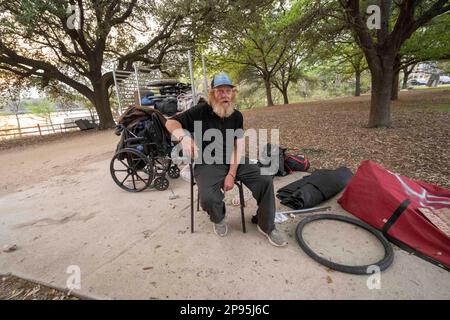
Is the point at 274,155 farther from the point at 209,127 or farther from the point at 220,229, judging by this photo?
the point at 220,229

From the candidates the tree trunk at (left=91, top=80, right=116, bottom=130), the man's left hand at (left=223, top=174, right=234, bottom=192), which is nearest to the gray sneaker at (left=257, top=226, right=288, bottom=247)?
the man's left hand at (left=223, top=174, right=234, bottom=192)

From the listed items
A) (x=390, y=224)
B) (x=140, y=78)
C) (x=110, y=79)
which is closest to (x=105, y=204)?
(x=390, y=224)

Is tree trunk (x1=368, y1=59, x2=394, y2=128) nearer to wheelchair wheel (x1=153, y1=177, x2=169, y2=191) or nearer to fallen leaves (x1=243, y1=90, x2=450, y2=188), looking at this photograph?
fallen leaves (x1=243, y1=90, x2=450, y2=188)

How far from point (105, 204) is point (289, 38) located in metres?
4.47

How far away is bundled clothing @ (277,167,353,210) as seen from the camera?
→ 8.13 feet

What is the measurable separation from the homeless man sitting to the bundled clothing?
56cm

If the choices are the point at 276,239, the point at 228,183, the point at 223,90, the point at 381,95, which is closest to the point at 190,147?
the point at 228,183

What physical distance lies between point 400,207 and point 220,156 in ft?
4.91

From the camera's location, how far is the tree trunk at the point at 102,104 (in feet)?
36.9

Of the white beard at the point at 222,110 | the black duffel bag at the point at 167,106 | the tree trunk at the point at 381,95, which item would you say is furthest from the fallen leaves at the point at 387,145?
the black duffel bag at the point at 167,106

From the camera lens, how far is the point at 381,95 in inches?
212

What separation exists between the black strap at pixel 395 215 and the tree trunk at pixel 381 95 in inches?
175

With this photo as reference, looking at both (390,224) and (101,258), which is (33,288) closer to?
(101,258)
